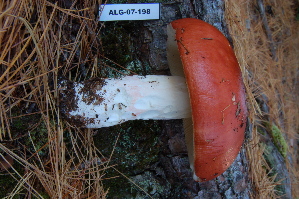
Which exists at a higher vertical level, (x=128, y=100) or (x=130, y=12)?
(x=130, y=12)

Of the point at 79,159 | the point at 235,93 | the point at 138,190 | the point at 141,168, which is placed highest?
the point at 235,93

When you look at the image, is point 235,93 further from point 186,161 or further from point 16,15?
point 16,15

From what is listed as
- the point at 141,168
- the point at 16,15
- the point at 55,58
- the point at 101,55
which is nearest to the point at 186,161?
the point at 141,168

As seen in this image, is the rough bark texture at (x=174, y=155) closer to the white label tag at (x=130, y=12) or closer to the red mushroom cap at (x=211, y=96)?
the white label tag at (x=130, y=12)

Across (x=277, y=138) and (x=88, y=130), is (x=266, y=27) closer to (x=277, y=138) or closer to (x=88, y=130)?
(x=277, y=138)

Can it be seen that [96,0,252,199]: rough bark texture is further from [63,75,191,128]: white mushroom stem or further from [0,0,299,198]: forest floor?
[63,75,191,128]: white mushroom stem

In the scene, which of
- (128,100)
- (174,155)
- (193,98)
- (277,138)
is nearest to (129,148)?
(174,155)
